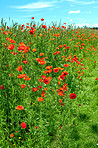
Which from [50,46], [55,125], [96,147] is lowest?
[96,147]

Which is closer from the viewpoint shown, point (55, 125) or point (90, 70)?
point (55, 125)

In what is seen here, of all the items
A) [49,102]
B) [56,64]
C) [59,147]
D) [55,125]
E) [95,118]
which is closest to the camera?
[59,147]

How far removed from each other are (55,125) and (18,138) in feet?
1.96

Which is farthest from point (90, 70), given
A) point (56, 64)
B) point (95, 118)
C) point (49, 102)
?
point (49, 102)

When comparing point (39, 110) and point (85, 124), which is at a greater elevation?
point (39, 110)

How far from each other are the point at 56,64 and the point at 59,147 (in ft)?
7.14

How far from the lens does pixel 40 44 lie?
448 centimetres

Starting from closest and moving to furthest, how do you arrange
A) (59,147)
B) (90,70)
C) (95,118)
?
(59,147) < (95,118) < (90,70)

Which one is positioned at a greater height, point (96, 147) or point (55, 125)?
point (55, 125)

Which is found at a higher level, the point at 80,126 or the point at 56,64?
the point at 56,64

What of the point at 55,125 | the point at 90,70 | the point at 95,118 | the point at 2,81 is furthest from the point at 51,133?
the point at 90,70

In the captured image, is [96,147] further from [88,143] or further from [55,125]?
[55,125]

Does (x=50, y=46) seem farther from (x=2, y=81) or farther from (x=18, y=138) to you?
(x=18, y=138)

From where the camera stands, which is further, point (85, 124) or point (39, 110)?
point (85, 124)
